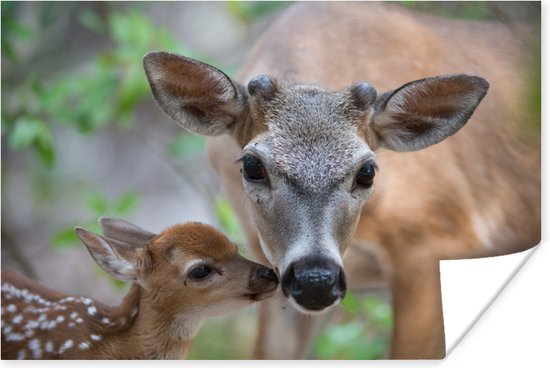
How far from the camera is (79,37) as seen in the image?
300 centimetres

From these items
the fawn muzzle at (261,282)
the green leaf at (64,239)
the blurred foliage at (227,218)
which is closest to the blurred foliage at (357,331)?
the blurred foliage at (227,218)

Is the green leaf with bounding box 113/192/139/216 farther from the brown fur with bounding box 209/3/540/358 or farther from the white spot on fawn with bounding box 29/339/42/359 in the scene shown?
the white spot on fawn with bounding box 29/339/42/359

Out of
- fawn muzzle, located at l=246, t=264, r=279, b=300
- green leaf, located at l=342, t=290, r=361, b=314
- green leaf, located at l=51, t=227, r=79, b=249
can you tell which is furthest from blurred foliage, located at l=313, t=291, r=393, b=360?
green leaf, located at l=51, t=227, r=79, b=249

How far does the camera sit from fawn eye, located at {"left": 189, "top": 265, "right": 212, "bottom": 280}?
A: 2.52 metres

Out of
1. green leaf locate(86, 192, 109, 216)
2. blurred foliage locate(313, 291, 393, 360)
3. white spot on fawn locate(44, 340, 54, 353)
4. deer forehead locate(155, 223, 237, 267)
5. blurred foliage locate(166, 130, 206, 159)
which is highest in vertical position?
deer forehead locate(155, 223, 237, 267)

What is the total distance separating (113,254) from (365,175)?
1.95 ft

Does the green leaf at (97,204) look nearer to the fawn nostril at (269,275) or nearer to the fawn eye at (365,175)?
the fawn nostril at (269,275)

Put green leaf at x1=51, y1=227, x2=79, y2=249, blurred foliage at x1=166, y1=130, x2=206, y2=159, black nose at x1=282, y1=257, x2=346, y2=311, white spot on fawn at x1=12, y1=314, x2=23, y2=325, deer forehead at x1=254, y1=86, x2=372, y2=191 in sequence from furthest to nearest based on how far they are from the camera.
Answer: blurred foliage at x1=166, y1=130, x2=206, y2=159, green leaf at x1=51, y1=227, x2=79, y2=249, white spot on fawn at x1=12, y1=314, x2=23, y2=325, deer forehead at x1=254, y1=86, x2=372, y2=191, black nose at x1=282, y1=257, x2=346, y2=311

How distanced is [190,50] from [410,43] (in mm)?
687

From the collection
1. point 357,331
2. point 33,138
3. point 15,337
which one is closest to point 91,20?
point 33,138

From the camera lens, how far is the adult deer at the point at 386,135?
98.0 inches

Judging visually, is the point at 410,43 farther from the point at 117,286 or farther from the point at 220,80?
the point at 117,286

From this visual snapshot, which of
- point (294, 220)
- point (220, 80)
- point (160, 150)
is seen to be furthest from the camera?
point (160, 150)

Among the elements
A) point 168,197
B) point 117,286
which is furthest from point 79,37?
point 117,286
